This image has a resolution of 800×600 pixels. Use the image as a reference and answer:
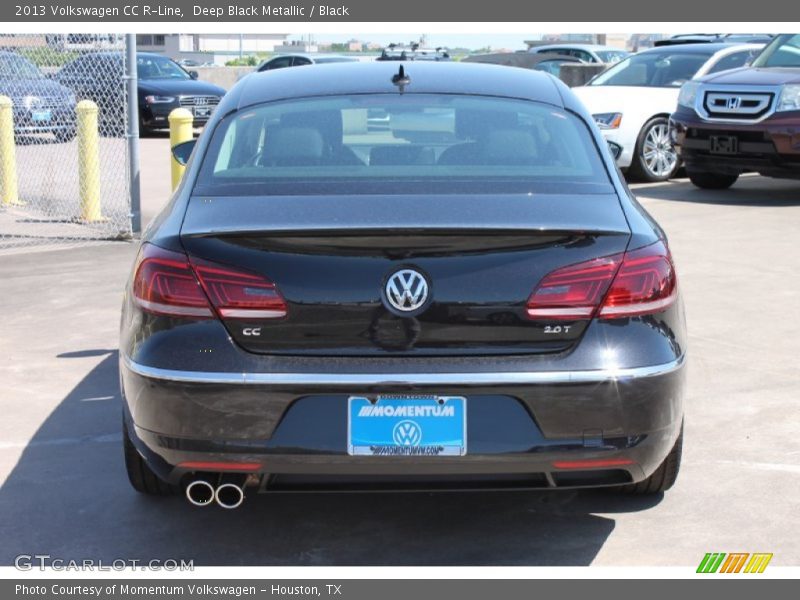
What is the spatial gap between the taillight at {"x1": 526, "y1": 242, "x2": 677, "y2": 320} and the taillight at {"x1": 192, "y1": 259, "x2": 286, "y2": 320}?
29.2 inches

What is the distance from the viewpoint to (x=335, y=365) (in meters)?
3.72

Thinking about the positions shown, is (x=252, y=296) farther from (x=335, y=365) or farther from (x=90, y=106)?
(x=90, y=106)

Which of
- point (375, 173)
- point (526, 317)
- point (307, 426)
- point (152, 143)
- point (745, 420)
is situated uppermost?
point (375, 173)

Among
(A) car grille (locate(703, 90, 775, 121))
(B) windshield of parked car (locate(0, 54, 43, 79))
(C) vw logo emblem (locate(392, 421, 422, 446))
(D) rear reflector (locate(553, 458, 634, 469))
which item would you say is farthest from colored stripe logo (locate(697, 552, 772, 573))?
(B) windshield of parked car (locate(0, 54, 43, 79))

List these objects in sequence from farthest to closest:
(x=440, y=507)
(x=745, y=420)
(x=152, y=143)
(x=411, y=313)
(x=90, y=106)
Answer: (x=152, y=143)
(x=90, y=106)
(x=745, y=420)
(x=440, y=507)
(x=411, y=313)

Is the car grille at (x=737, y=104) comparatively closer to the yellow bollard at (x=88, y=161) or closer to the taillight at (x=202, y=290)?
the yellow bollard at (x=88, y=161)

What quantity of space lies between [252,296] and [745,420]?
272 cm

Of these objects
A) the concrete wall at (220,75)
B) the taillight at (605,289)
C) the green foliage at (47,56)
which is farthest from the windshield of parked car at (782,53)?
the concrete wall at (220,75)

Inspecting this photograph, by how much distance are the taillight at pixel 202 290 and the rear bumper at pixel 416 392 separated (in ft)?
0.60

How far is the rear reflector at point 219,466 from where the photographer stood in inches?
150

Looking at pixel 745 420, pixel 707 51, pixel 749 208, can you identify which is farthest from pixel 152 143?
pixel 745 420

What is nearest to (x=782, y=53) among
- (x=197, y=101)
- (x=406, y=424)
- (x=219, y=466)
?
→ (x=406, y=424)

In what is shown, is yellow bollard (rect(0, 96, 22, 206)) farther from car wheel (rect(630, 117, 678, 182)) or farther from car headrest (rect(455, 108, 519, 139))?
car headrest (rect(455, 108, 519, 139))
